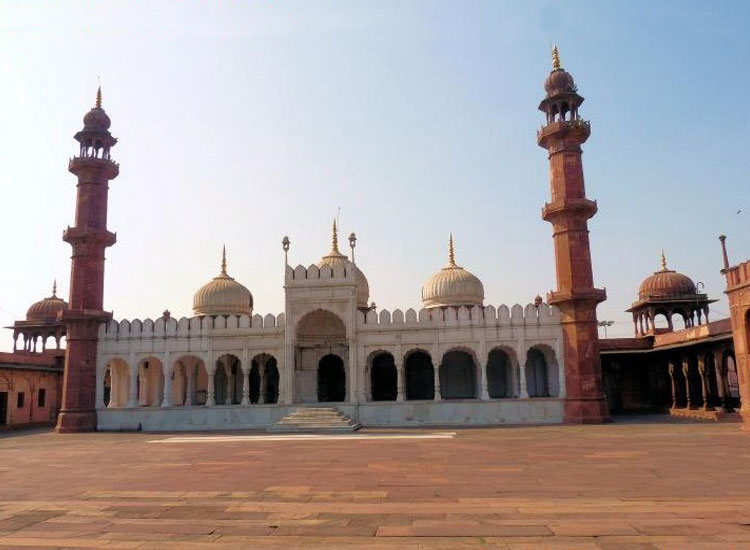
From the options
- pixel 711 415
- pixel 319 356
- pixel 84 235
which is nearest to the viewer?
pixel 711 415

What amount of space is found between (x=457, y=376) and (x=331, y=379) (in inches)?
262

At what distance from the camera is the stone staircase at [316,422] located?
76.7 feet

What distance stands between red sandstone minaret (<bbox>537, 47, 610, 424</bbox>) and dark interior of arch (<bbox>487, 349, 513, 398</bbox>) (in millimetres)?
4843

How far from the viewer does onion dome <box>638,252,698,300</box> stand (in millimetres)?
35688

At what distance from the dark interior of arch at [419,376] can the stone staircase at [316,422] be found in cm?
618

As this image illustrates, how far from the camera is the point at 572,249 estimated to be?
25.9 metres

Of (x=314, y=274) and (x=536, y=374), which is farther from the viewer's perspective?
(x=536, y=374)

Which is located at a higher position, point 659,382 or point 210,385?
point 210,385

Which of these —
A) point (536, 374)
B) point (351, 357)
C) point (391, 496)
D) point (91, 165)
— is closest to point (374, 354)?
point (351, 357)

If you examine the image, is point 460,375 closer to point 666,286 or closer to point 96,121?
point 666,286

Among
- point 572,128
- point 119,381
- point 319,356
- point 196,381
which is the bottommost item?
point 196,381

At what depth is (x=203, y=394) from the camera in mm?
33594

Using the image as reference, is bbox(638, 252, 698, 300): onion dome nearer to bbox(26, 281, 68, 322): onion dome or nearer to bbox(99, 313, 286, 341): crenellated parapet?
bbox(99, 313, 286, 341): crenellated parapet

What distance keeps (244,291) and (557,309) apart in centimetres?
1883
